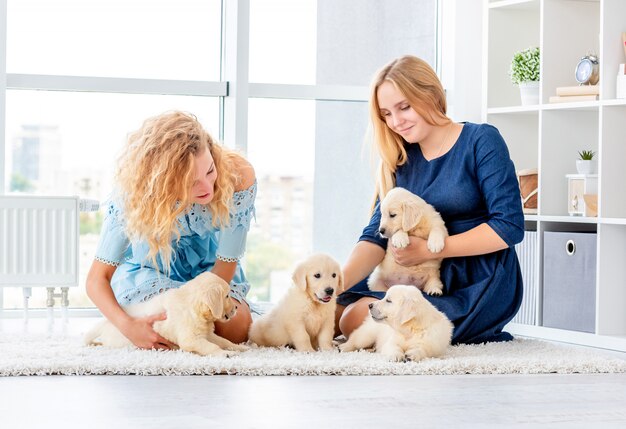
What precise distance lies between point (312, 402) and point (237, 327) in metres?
0.83

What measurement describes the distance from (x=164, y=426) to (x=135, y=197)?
3.15 ft

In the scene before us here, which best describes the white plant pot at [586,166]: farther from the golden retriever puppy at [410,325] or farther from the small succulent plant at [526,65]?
the golden retriever puppy at [410,325]

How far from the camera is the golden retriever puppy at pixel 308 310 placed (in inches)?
105

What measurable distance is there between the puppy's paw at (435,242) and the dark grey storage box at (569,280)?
751 millimetres

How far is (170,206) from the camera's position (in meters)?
2.62

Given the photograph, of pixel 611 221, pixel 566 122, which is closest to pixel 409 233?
pixel 611 221

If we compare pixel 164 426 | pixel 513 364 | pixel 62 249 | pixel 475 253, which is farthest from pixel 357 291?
pixel 164 426

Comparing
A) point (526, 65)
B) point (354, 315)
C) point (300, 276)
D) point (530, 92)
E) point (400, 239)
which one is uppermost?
point (526, 65)

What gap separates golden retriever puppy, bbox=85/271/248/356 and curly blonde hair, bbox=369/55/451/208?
32.2 inches

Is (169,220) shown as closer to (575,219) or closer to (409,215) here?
(409,215)

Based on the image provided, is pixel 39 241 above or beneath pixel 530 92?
beneath

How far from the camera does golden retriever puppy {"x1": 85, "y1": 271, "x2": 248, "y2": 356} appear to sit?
2494mm

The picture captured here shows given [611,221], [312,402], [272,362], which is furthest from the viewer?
[611,221]

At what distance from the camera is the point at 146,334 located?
2596 mm
